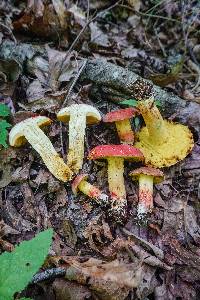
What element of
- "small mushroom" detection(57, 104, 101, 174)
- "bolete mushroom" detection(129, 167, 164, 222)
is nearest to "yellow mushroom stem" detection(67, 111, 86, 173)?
"small mushroom" detection(57, 104, 101, 174)

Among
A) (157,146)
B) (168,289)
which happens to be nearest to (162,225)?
(168,289)

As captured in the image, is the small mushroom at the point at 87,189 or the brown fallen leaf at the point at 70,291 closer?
the brown fallen leaf at the point at 70,291

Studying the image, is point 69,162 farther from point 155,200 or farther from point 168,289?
point 168,289

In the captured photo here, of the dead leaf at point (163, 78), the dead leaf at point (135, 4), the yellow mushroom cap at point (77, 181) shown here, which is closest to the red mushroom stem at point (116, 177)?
the yellow mushroom cap at point (77, 181)

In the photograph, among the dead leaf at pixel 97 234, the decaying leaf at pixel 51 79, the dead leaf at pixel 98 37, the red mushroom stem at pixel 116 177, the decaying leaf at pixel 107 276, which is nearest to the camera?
the decaying leaf at pixel 107 276

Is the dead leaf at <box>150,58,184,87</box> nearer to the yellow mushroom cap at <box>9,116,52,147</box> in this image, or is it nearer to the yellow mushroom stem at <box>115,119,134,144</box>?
the yellow mushroom stem at <box>115,119,134,144</box>

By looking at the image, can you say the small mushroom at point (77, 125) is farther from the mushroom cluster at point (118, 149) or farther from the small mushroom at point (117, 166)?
the small mushroom at point (117, 166)
